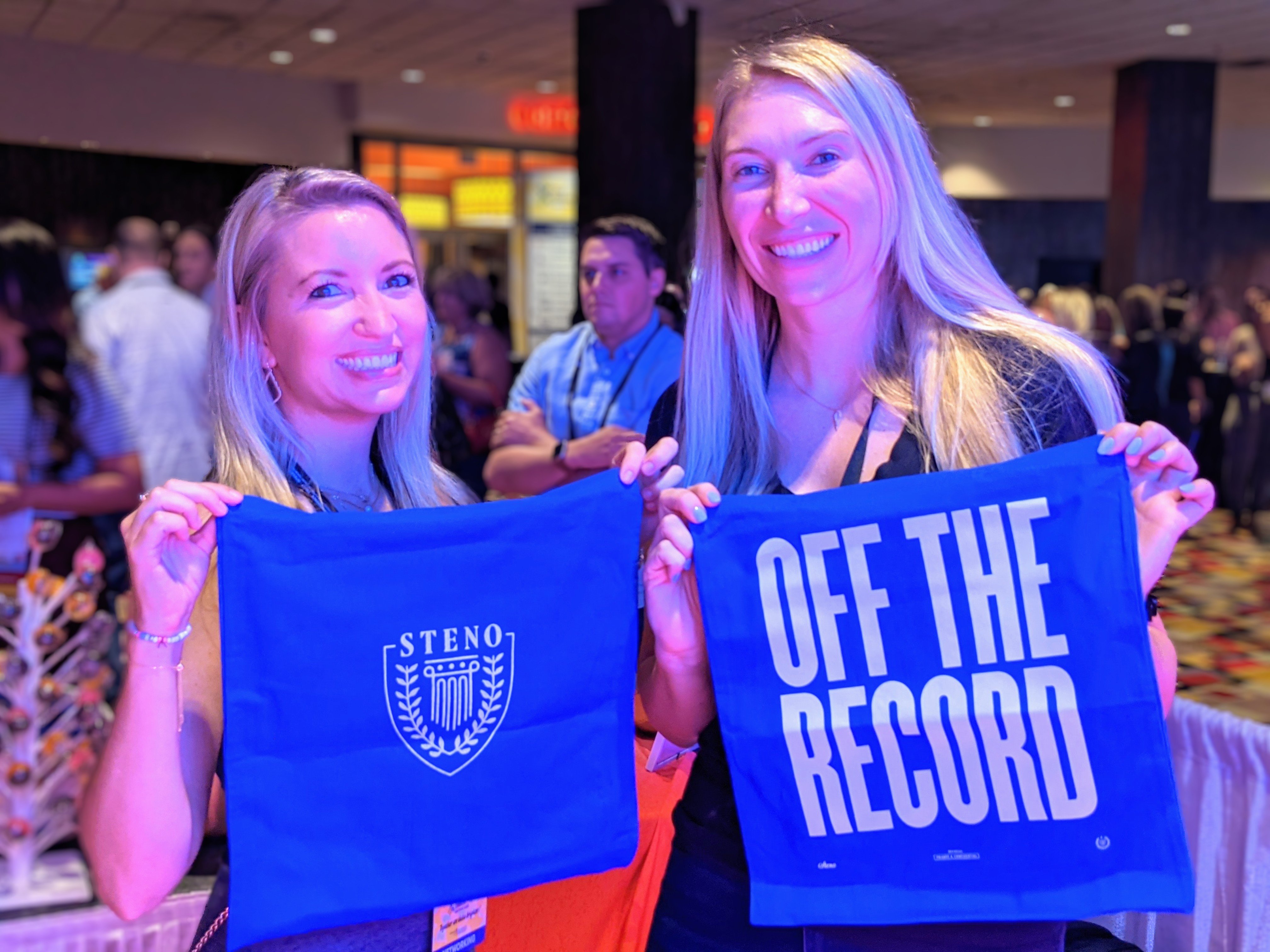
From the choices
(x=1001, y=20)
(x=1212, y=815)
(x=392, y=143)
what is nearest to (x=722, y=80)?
(x=1212, y=815)

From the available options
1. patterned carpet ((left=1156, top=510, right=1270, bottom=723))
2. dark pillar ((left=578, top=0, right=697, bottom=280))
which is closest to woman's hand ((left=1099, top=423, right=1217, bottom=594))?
patterned carpet ((left=1156, top=510, right=1270, bottom=723))

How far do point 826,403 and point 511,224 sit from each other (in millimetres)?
12228

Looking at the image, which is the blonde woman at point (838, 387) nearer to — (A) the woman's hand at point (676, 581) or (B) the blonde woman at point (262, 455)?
(A) the woman's hand at point (676, 581)

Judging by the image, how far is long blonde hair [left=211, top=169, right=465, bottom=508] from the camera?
4.25 feet

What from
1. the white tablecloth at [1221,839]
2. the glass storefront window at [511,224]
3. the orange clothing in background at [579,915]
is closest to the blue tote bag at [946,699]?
the orange clothing in background at [579,915]

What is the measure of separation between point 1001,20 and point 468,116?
600cm

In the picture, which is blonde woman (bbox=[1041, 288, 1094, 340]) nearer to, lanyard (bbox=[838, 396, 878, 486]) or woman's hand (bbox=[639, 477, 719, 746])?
lanyard (bbox=[838, 396, 878, 486])

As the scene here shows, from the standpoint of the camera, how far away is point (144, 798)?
1112 mm

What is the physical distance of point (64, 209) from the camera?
10.4 meters

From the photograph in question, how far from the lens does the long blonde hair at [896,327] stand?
1.26 metres

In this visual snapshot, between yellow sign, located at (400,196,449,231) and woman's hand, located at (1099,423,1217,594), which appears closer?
woman's hand, located at (1099,423,1217,594)

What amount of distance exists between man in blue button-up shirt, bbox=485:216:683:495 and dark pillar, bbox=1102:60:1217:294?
809 cm

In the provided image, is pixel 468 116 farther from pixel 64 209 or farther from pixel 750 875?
pixel 750 875

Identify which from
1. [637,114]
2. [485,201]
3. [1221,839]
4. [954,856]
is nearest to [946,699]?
[954,856]
